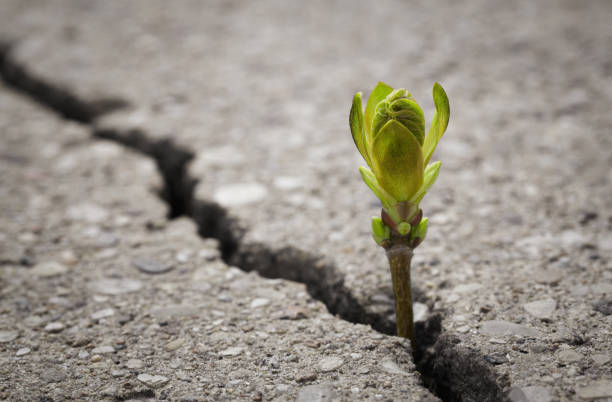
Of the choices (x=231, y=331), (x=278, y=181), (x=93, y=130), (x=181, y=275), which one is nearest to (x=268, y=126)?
(x=278, y=181)

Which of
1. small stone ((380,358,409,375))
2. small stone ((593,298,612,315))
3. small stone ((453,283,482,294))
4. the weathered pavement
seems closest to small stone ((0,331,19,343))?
the weathered pavement

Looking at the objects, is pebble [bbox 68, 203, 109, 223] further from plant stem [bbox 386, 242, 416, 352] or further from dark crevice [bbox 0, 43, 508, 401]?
plant stem [bbox 386, 242, 416, 352]

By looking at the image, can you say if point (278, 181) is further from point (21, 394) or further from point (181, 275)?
point (21, 394)

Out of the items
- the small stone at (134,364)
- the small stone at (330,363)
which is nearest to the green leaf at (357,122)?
the small stone at (330,363)

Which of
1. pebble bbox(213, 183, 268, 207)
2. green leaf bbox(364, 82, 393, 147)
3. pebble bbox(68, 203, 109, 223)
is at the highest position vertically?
pebble bbox(213, 183, 268, 207)

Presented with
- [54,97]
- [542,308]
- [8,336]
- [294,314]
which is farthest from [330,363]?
[54,97]

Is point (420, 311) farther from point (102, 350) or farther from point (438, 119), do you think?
point (102, 350)
